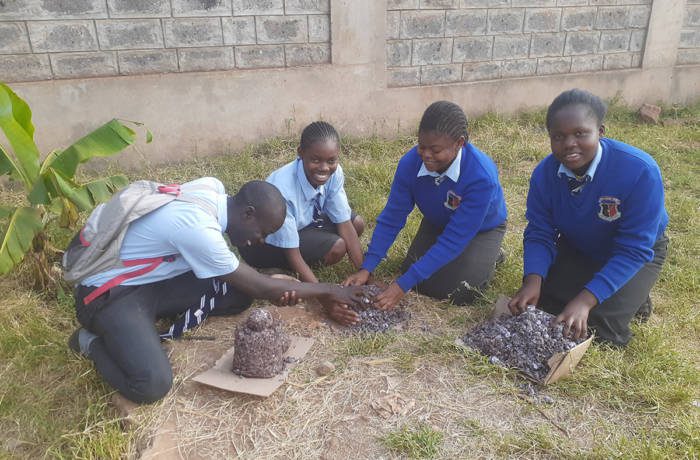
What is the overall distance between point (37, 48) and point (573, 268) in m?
4.73

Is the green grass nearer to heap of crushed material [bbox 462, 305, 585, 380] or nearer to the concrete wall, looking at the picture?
heap of crushed material [bbox 462, 305, 585, 380]

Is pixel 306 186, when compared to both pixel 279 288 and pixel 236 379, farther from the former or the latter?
pixel 236 379

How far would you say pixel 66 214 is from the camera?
3.46 meters

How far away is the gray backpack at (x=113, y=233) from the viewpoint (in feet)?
8.82

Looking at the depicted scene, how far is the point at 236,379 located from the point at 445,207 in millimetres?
1641

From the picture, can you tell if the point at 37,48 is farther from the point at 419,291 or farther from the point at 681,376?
the point at 681,376

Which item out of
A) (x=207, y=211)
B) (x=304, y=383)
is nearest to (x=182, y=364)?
(x=304, y=383)

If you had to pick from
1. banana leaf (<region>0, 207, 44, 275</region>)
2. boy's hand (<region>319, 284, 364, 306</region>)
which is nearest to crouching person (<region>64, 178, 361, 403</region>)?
boy's hand (<region>319, 284, 364, 306</region>)

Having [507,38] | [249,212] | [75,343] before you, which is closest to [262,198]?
[249,212]

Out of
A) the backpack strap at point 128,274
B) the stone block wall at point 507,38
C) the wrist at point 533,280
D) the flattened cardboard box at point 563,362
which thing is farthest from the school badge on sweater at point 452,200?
the stone block wall at point 507,38

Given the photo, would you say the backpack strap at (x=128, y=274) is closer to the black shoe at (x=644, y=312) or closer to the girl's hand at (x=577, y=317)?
the girl's hand at (x=577, y=317)

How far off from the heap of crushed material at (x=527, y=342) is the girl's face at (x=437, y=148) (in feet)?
3.12

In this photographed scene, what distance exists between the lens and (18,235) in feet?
10.1

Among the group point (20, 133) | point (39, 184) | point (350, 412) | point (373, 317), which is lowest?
point (350, 412)
